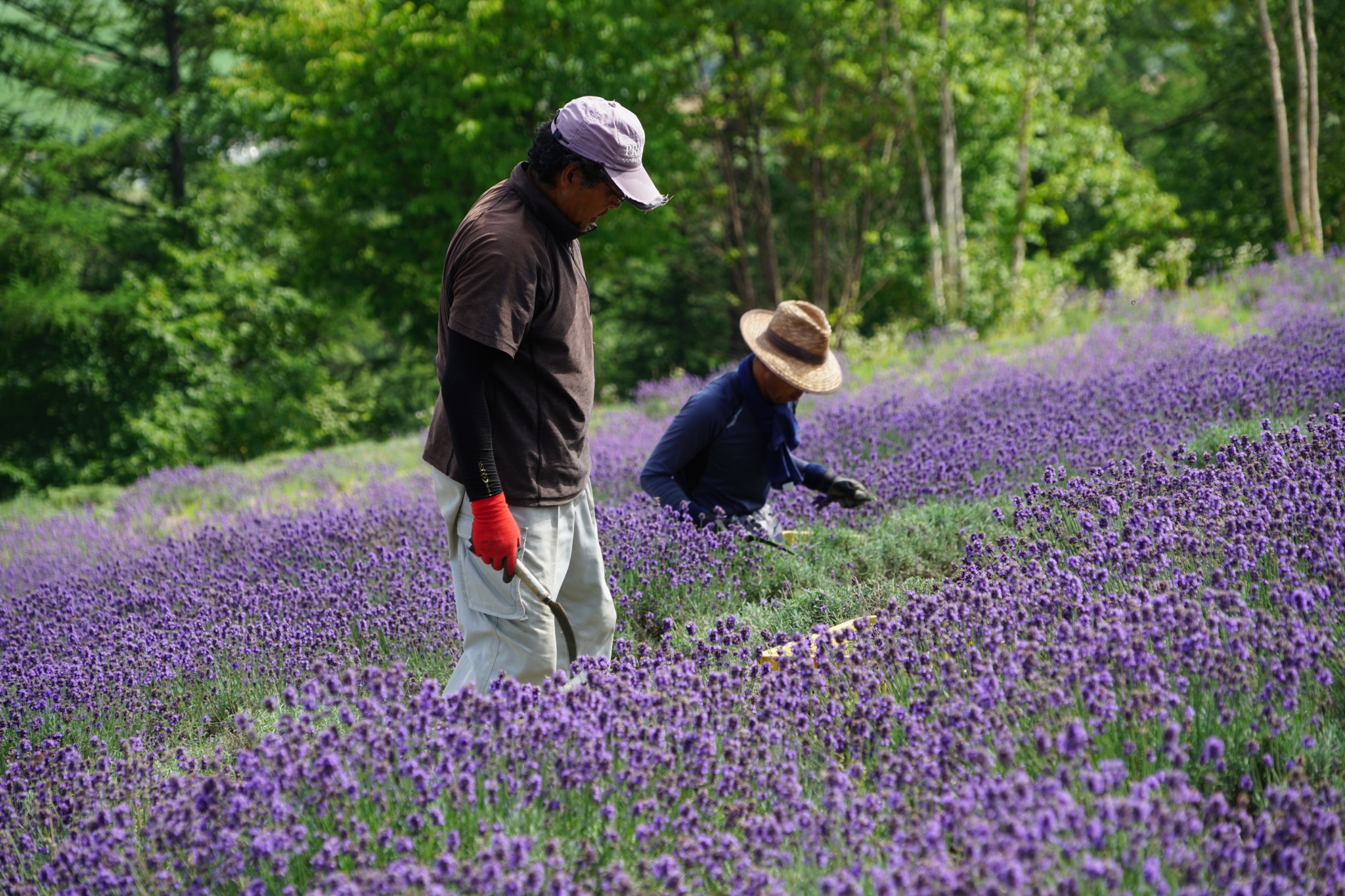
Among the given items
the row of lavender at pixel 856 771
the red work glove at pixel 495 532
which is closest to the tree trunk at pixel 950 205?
the row of lavender at pixel 856 771

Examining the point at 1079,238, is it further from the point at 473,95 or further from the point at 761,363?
the point at 761,363

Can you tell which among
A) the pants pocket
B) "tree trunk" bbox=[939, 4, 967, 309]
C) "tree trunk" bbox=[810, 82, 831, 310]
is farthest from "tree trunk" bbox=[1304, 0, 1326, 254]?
the pants pocket

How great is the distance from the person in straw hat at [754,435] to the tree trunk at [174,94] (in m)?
18.2

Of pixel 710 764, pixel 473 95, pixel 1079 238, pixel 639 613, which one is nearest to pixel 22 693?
pixel 639 613

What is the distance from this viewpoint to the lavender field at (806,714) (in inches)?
71.8

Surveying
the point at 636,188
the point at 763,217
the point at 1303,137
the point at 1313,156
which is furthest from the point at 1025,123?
the point at 636,188

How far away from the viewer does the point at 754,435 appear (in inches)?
168

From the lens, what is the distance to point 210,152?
65.7 ft

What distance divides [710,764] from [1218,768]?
3.61 ft

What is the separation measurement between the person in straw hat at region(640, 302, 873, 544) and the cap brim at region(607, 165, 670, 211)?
1.41 m

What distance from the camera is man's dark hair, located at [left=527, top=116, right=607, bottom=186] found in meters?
2.59

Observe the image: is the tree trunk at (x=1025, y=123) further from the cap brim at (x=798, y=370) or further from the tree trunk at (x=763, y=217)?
the cap brim at (x=798, y=370)

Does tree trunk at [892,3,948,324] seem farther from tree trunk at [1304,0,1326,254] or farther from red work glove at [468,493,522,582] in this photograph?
red work glove at [468,493,522,582]

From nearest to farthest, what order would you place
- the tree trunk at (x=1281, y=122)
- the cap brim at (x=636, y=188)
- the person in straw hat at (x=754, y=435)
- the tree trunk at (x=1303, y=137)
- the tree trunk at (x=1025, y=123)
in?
the cap brim at (x=636, y=188)
the person in straw hat at (x=754, y=435)
the tree trunk at (x=1303, y=137)
the tree trunk at (x=1281, y=122)
the tree trunk at (x=1025, y=123)
